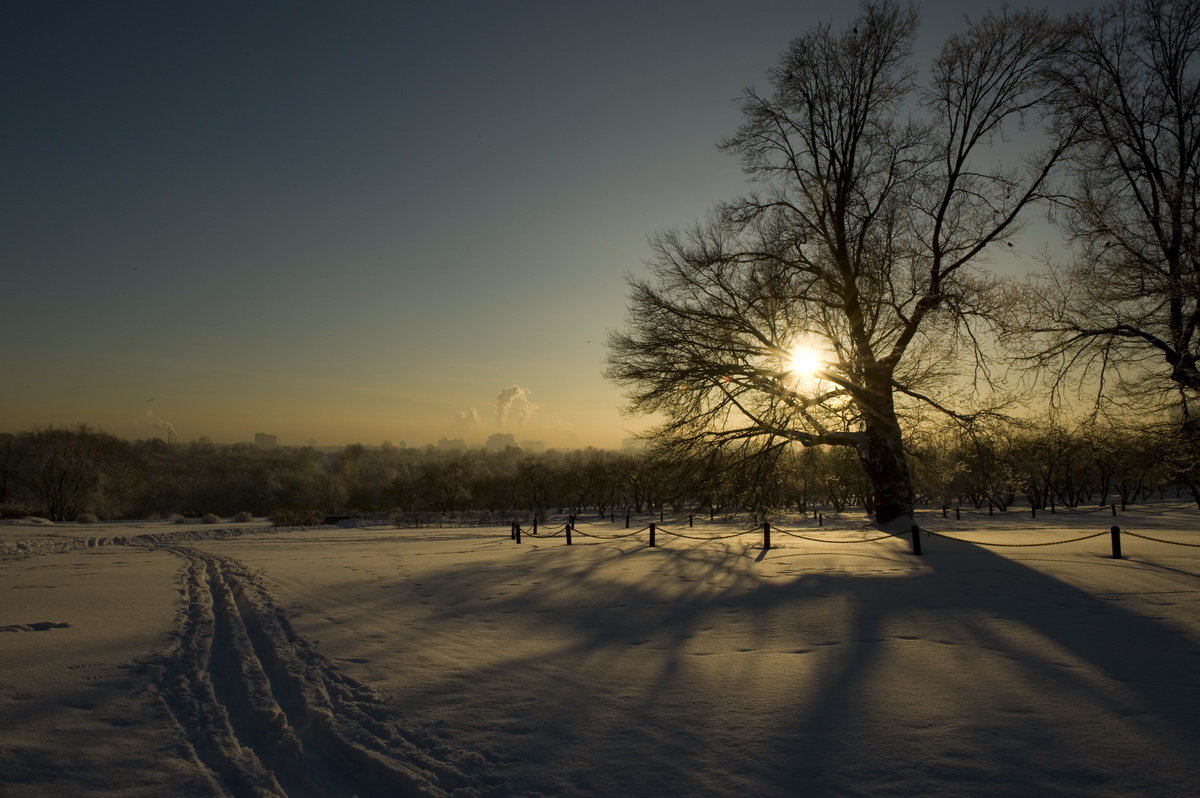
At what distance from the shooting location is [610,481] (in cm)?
7200

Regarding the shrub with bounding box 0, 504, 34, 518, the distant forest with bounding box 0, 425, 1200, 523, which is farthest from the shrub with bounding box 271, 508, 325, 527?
the shrub with bounding box 0, 504, 34, 518

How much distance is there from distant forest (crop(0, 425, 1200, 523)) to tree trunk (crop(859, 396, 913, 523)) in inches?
21.9

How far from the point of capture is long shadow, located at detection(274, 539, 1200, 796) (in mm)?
3984

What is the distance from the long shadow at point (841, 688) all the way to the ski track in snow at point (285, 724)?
548mm

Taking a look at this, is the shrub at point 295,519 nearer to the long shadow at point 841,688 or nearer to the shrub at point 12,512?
the shrub at point 12,512

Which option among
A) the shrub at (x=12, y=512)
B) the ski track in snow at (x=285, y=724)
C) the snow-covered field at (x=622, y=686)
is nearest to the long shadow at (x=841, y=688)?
the snow-covered field at (x=622, y=686)

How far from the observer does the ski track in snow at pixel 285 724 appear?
4.06 metres

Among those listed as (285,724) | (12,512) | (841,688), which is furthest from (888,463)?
(12,512)

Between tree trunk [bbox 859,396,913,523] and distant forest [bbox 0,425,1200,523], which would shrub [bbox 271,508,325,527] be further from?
tree trunk [bbox 859,396,913,523]

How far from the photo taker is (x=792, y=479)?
23.2 m

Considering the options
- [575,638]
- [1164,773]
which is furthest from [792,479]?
[1164,773]

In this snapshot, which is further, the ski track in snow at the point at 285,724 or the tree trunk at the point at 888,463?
the tree trunk at the point at 888,463

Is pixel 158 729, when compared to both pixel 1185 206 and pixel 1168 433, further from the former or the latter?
pixel 1185 206

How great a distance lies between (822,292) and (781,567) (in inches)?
354
